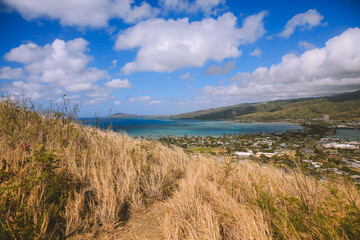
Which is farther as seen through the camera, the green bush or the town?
the town

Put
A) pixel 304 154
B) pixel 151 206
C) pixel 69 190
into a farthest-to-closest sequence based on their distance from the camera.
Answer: pixel 304 154, pixel 151 206, pixel 69 190

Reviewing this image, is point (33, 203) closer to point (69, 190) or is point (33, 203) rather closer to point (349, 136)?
point (69, 190)

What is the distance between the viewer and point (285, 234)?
212 centimetres

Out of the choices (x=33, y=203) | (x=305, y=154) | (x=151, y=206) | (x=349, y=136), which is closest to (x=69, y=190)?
(x=33, y=203)

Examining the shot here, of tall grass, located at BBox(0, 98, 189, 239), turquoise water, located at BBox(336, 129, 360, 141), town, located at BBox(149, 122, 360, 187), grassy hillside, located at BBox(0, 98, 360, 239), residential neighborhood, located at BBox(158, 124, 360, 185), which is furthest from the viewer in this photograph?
turquoise water, located at BBox(336, 129, 360, 141)

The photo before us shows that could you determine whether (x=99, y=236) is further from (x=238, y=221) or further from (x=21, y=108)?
(x=21, y=108)

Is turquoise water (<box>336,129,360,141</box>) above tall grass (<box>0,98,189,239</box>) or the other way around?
the other way around

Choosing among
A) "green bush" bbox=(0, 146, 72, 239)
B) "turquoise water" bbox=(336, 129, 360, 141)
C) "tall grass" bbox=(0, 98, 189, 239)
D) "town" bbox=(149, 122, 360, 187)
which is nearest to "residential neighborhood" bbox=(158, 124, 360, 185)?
"town" bbox=(149, 122, 360, 187)

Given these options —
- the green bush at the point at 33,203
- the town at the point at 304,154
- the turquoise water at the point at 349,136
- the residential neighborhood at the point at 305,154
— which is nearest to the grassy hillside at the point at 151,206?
the green bush at the point at 33,203

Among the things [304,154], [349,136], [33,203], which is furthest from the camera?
[349,136]

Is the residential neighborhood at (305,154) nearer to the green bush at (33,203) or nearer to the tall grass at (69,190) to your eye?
the tall grass at (69,190)

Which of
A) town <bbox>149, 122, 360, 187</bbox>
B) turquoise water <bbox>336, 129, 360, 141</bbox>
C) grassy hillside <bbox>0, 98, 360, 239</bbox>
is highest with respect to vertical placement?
grassy hillside <bbox>0, 98, 360, 239</bbox>

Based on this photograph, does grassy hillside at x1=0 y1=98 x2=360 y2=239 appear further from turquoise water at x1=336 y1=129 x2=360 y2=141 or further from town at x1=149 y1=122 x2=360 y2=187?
turquoise water at x1=336 y1=129 x2=360 y2=141

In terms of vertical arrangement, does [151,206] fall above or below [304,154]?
above
